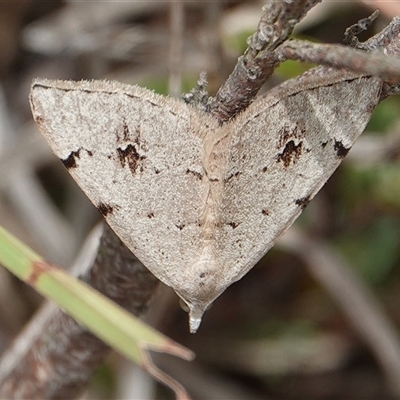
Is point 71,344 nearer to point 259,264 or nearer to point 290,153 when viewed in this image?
point 290,153

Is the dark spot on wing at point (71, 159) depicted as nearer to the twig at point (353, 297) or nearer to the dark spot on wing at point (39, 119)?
the dark spot on wing at point (39, 119)

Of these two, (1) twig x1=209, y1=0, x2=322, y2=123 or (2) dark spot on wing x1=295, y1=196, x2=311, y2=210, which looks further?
(2) dark spot on wing x1=295, y1=196, x2=311, y2=210

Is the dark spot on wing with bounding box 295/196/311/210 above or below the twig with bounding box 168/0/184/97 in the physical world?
below

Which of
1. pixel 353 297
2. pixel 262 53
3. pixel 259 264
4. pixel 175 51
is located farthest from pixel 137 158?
pixel 259 264

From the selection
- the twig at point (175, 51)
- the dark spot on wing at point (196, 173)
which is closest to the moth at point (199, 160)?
the dark spot on wing at point (196, 173)

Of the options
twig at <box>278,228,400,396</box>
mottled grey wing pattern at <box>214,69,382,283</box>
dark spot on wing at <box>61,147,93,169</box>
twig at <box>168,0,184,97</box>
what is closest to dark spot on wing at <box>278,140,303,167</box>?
mottled grey wing pattern at <box>214,69,382,283</box>

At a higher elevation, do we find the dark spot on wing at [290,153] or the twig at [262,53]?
the dark spot on wing at [290,153]

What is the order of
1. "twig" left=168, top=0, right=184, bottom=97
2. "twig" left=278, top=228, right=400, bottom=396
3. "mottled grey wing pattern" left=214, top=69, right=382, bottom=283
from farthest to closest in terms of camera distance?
"twig" left=278, top=228, right=400, bottom=396, "twig" left=168, top=0, right=184, bottom=97, "mottled grey wing pattern" left=214, top=69, right=382, bottom=283

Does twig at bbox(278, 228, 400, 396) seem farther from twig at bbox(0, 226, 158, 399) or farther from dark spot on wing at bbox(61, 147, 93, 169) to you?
dark spot on wing at bbox(61, 147, 93, 169)
